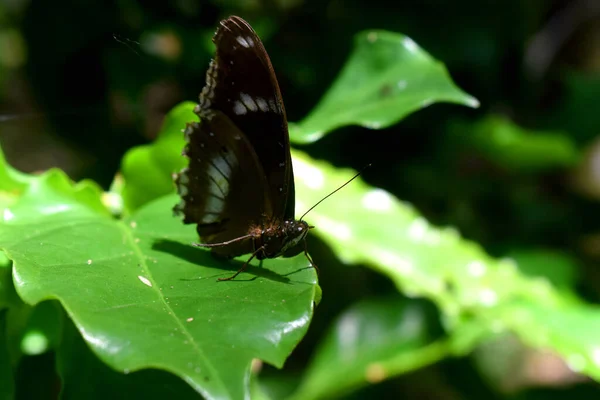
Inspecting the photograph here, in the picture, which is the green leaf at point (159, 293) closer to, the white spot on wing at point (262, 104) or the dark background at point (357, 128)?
the white spot on wing at point (262, 104)

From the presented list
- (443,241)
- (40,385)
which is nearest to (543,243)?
(443,241)

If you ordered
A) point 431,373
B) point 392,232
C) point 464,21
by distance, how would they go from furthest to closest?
point 464,21 → point 431,373 → point 392,232

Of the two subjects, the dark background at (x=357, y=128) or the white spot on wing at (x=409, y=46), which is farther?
the dark background at (x=357, y=128)

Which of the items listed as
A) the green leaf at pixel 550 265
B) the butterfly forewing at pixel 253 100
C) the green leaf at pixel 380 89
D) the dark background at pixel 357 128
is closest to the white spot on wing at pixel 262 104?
the butterfly forewing at pixel 253 100

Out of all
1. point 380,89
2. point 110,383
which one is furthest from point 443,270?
point 110,383

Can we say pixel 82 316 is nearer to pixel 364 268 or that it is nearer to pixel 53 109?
pixel 364 268

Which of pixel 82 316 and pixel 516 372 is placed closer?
pixel 82 316

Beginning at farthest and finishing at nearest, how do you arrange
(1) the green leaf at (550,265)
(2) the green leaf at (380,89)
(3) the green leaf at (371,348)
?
(1) the green leaf at (550,265) < (3) the green leaf at (371,348) < (2) the green leaf at (380,89)
